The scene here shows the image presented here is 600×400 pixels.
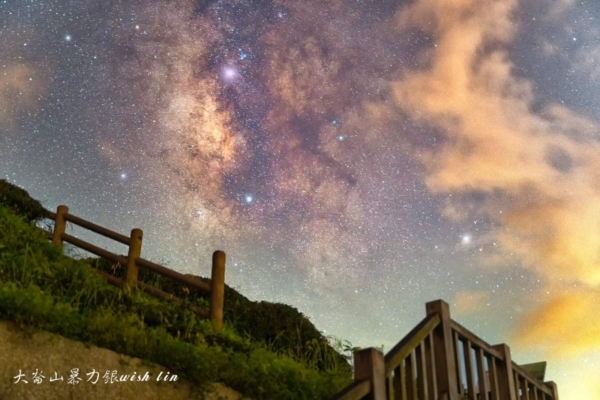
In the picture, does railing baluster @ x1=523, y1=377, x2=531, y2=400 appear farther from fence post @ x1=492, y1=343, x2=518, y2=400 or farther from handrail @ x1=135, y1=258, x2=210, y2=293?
handrail @ x1=135, y1=258, x2=210, y2=293

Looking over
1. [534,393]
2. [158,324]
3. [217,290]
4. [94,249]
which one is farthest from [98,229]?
[534,393]

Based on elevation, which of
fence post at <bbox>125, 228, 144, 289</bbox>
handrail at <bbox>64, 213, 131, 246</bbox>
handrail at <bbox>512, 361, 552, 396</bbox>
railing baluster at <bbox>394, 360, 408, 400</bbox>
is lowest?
railing baluster at <bbox>394, 360, 408, 400</bbox>

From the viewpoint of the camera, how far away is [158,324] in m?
8.67

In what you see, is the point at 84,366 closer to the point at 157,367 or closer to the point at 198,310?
the point at 157,367

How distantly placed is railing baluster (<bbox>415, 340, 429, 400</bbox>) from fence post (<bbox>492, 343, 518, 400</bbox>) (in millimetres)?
1550

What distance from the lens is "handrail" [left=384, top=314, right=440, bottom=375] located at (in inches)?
215

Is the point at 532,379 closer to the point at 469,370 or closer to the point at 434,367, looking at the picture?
the point at 469,370

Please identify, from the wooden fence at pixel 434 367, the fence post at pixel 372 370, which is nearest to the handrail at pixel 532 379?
the wooden fence at pixel 434 367

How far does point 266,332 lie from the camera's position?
41.9 feet

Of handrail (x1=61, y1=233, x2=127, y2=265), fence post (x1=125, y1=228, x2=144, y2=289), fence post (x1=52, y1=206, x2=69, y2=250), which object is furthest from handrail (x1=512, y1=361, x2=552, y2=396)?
fence post (x1=52, y1=206, x2=69, y2=250)

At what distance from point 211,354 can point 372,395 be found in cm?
275

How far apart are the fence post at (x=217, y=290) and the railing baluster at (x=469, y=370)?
4.15 meters

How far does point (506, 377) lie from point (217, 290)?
180 inches

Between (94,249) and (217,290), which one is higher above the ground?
(94,249)
